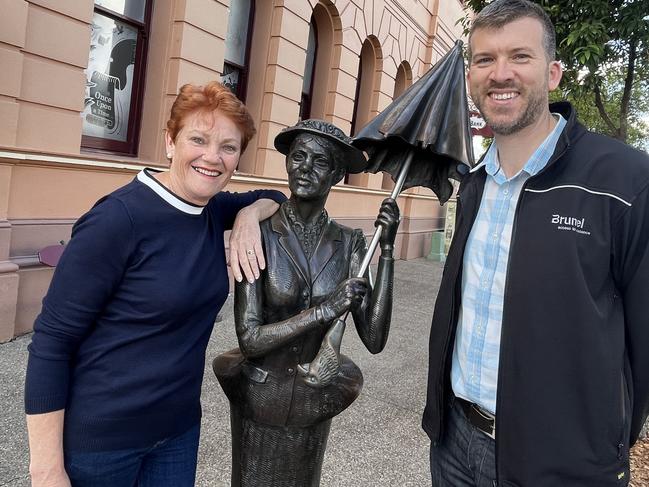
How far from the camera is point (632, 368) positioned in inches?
67.3

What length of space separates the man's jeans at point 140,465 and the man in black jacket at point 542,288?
1044 millimetres

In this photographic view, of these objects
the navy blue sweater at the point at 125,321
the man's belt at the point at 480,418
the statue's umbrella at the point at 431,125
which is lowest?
the man's belt at the point at 480,418

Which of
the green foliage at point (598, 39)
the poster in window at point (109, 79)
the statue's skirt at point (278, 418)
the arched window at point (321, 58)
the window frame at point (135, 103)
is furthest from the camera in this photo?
the arched window at point (321, 58)

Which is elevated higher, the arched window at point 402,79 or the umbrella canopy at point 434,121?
the arched window at point 402,79

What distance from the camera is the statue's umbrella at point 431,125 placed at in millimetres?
2244

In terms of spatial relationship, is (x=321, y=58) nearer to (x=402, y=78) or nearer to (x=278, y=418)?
(x=402, y=78)

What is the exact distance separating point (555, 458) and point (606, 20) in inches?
145

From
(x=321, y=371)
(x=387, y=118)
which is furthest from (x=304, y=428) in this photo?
(x=387, y=118)

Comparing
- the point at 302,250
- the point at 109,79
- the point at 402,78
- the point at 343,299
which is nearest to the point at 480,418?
the point at 343,299

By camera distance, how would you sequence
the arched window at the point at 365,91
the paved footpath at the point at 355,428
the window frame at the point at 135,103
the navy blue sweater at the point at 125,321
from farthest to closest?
the arched window at the point at 365,91, the window frame at the point at 135,103, the paved footpath at the point at 355,428, the navy blue sweater at the point at 125,321

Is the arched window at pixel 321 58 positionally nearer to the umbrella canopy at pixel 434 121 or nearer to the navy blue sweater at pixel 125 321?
the umbrella canopy at pixel 434 121

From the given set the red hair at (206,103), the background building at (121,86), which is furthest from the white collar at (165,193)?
the background building at (121,86)

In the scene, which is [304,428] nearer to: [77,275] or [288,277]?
[288,277]

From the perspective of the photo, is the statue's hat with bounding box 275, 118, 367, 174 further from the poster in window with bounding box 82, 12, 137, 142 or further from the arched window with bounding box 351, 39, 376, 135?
the arched window with bounding box 351, 39, 376, 135
